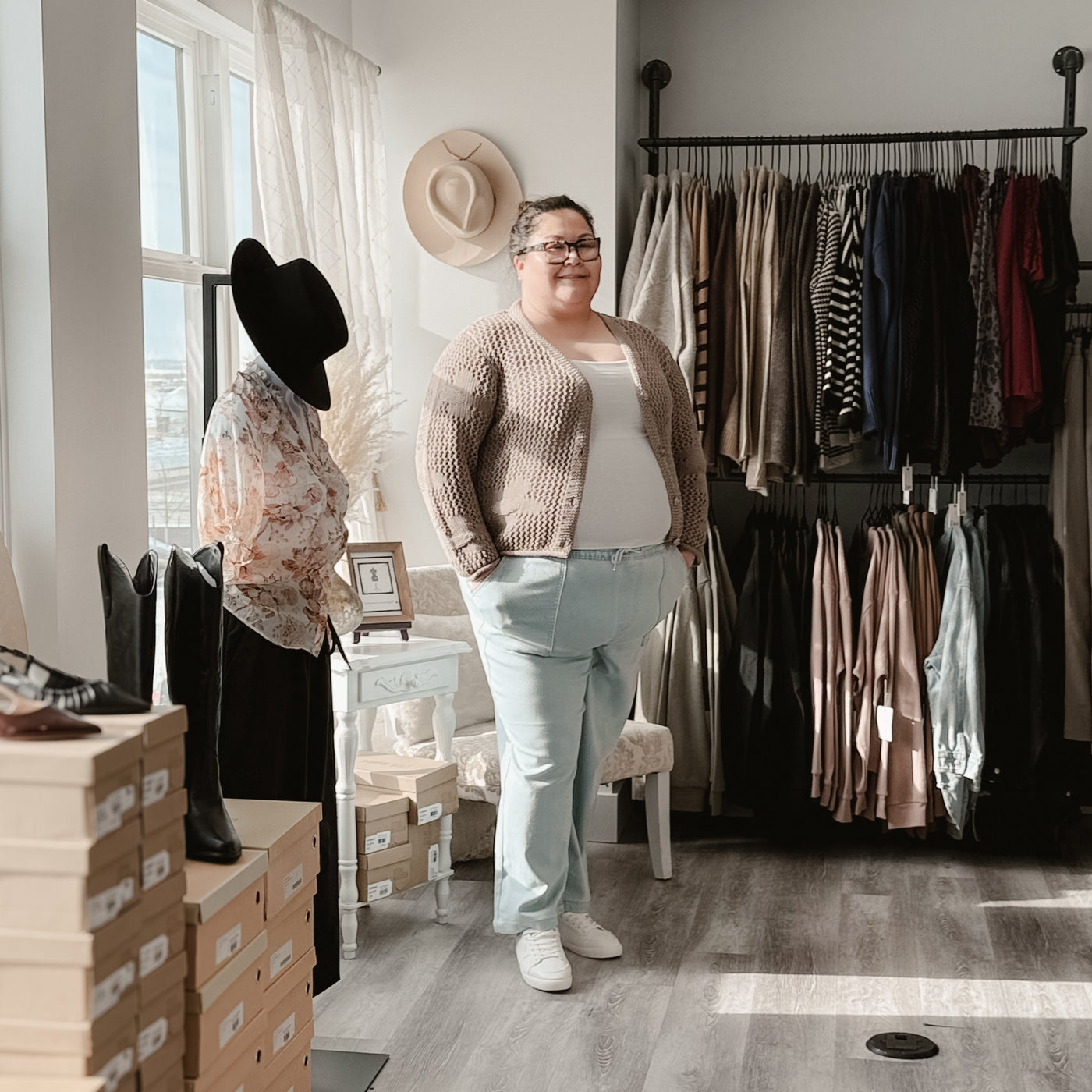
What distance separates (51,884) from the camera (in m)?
1.24

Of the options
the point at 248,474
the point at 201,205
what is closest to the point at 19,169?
the point at 248,474

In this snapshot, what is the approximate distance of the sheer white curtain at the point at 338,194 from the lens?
3090 millimetres

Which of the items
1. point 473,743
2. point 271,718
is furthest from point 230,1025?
point 473,743

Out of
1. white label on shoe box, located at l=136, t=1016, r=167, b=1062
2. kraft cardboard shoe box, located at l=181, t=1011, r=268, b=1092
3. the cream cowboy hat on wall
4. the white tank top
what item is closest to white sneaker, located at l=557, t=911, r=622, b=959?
the white tank top

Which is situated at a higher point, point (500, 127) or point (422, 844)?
point (500, 127)

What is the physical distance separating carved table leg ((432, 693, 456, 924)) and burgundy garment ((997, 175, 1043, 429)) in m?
1.69

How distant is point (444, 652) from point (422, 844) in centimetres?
45

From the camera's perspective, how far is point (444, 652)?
3.06 meters

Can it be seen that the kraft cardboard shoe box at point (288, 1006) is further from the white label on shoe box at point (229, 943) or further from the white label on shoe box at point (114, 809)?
the white label on shoe box at point (114, 809)

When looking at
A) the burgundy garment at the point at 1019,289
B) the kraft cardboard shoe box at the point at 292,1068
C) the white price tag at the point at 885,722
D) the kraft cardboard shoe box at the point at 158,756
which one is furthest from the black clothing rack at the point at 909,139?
the kraft cardboard shoe box at the point at 158,756

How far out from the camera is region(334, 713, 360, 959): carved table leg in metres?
2.79

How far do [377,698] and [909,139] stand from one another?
219 cm

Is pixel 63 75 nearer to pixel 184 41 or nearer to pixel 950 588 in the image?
pixel 184 41

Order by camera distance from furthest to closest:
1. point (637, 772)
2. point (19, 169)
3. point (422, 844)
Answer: point (637, 772)
point (422, 844)
point (19, 169)
